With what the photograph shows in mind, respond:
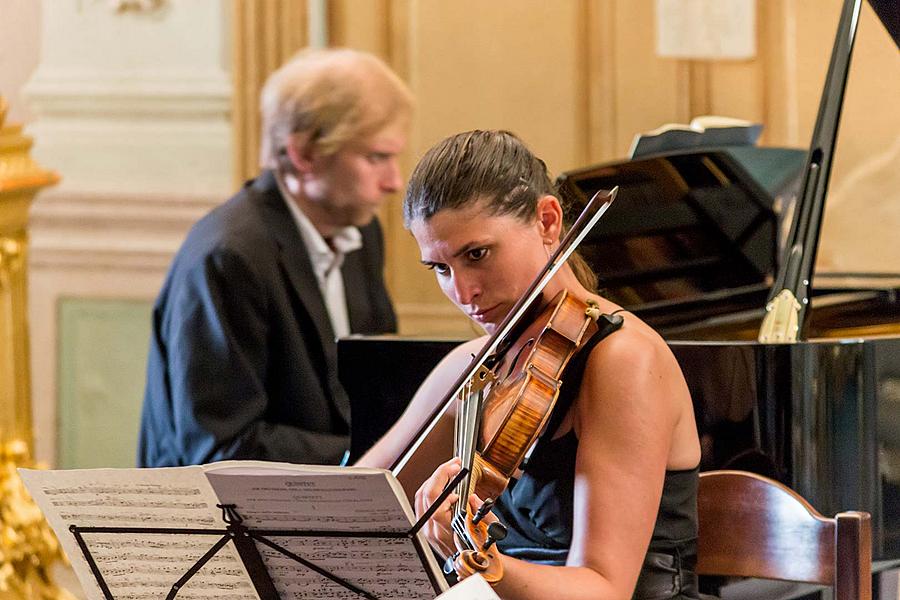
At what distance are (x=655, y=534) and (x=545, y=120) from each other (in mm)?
2320

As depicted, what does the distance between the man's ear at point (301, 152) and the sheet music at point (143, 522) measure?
1533mm

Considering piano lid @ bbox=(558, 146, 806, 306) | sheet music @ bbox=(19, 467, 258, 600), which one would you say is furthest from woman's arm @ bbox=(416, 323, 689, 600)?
piano lid @ bbox=(558, 146, 806, 306)

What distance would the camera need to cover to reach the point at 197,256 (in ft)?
8.98

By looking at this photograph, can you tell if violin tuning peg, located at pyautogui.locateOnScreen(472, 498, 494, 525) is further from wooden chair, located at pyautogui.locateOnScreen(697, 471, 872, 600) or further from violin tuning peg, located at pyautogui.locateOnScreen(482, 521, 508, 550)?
wooden chair, located at pyautogui.locateOnScreen(697, 471, 872, 600)

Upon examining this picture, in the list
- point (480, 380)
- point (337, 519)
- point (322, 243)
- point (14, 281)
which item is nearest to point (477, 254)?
point (480, 380)

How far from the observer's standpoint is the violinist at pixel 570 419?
1.48m

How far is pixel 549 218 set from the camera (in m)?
1.62

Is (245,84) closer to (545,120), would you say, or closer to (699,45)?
(545,120)

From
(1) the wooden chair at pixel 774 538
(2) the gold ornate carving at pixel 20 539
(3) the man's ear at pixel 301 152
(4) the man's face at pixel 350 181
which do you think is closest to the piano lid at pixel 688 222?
(4) the man's face at pixel 350 181

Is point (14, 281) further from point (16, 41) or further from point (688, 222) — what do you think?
point (688, 222)

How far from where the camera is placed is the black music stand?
130cm

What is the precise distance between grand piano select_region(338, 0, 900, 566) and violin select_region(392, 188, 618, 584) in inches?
21.1

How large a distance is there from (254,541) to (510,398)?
1.04 ft

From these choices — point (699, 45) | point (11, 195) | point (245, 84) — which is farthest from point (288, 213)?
point (699, 45)
